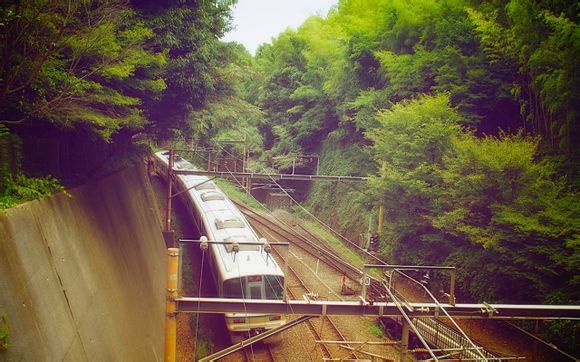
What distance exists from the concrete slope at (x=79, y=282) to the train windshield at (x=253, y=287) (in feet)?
6.69

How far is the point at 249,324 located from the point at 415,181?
28.6ft

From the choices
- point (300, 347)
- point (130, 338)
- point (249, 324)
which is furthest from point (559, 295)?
point (130, 338)

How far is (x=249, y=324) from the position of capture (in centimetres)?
1135

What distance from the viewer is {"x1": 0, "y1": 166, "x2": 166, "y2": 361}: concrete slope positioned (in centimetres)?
512

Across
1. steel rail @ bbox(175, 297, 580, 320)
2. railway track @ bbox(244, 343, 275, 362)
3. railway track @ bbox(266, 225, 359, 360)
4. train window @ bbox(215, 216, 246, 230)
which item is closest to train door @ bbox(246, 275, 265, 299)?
railway track @ bbox(244, 343, 275, 362)

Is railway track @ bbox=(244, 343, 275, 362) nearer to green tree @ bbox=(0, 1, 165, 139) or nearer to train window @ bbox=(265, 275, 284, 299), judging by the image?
train window @ bbox=(265, 275, 284, 299)

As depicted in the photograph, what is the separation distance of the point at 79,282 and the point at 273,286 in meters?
6.01

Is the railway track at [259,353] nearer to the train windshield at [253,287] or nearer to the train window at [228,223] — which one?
the train windshield at [253,287]

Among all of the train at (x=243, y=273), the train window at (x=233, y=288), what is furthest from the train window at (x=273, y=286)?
the train window at (x=233, y=288)

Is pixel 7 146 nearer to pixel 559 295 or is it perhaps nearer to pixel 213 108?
pixel 213 108

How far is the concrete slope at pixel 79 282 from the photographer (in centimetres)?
512

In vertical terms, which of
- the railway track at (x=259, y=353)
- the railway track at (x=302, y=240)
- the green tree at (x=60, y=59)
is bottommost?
the railway track at (x=259, y=353)

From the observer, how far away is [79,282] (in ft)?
22.5

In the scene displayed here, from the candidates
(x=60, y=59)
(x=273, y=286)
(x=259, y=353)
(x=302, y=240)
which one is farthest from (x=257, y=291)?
(x=302, y=240)
